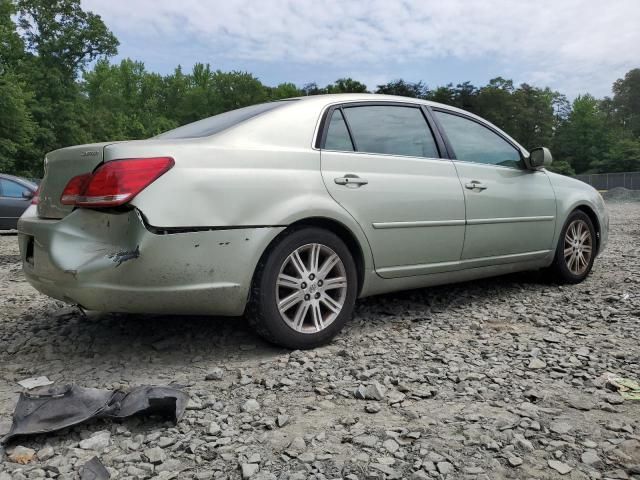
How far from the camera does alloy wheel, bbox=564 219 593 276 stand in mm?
5378

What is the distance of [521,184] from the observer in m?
4.88

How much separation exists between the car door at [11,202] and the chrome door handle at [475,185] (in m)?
10.1

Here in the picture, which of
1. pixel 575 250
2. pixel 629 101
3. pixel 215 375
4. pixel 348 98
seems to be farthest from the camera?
pixel 629 101

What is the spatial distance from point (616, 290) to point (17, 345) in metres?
4.73

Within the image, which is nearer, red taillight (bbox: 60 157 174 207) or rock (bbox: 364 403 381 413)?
rock (bbox: 364 403 381 413)

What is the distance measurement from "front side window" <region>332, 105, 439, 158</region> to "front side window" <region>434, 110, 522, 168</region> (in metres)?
0.26

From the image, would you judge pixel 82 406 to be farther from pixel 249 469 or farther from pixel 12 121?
pixel 12 121

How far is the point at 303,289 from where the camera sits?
3.39 metres

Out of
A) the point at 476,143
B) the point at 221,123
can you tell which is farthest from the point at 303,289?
the point at 476,143

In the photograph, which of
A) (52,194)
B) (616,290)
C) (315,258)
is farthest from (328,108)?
(616,290)

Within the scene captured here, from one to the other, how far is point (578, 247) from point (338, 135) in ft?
9.81

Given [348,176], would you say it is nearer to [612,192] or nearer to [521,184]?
[521,184]

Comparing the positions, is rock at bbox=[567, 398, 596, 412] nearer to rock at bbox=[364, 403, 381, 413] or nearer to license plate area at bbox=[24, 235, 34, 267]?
rock at bbox=[364, 403, 381, 413]

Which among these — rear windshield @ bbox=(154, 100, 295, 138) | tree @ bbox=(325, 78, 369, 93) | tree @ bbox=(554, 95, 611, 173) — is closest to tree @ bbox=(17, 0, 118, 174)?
tree @ bbox=(325, 78, 369, 93)
